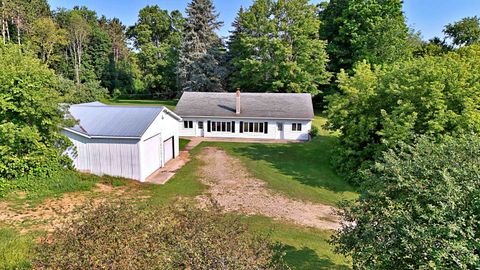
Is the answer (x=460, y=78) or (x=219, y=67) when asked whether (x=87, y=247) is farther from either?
(x=219, y=67)

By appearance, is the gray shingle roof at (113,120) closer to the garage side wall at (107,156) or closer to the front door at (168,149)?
the garage side wall at (107,156)

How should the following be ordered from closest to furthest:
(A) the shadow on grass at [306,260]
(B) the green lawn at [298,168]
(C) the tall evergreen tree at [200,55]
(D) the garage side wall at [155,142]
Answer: (A) the shadow on grass at [306,260] < (B) the green lawn at [298,168] < (D) the garage side wall at [155,142] < (C) the tall evergreen tree at [200,55]

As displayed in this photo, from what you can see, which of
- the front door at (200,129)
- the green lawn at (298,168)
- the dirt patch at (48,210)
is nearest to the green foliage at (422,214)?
the green lawn at (298,168)

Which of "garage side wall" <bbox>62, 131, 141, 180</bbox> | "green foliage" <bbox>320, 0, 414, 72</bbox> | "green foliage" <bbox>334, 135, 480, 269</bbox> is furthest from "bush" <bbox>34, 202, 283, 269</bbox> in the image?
"green foliage" <bbox>320, 0, 414, 72</bbox>

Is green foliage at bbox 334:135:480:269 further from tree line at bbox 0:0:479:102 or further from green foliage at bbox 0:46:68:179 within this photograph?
tree line at bbox 0:0:479:102

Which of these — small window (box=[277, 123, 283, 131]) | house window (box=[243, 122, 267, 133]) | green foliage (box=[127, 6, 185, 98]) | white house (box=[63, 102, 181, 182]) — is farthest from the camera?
green foliage (box=[127, 6, 185, 98])

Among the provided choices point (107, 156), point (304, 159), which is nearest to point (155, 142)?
point (107, 156)
